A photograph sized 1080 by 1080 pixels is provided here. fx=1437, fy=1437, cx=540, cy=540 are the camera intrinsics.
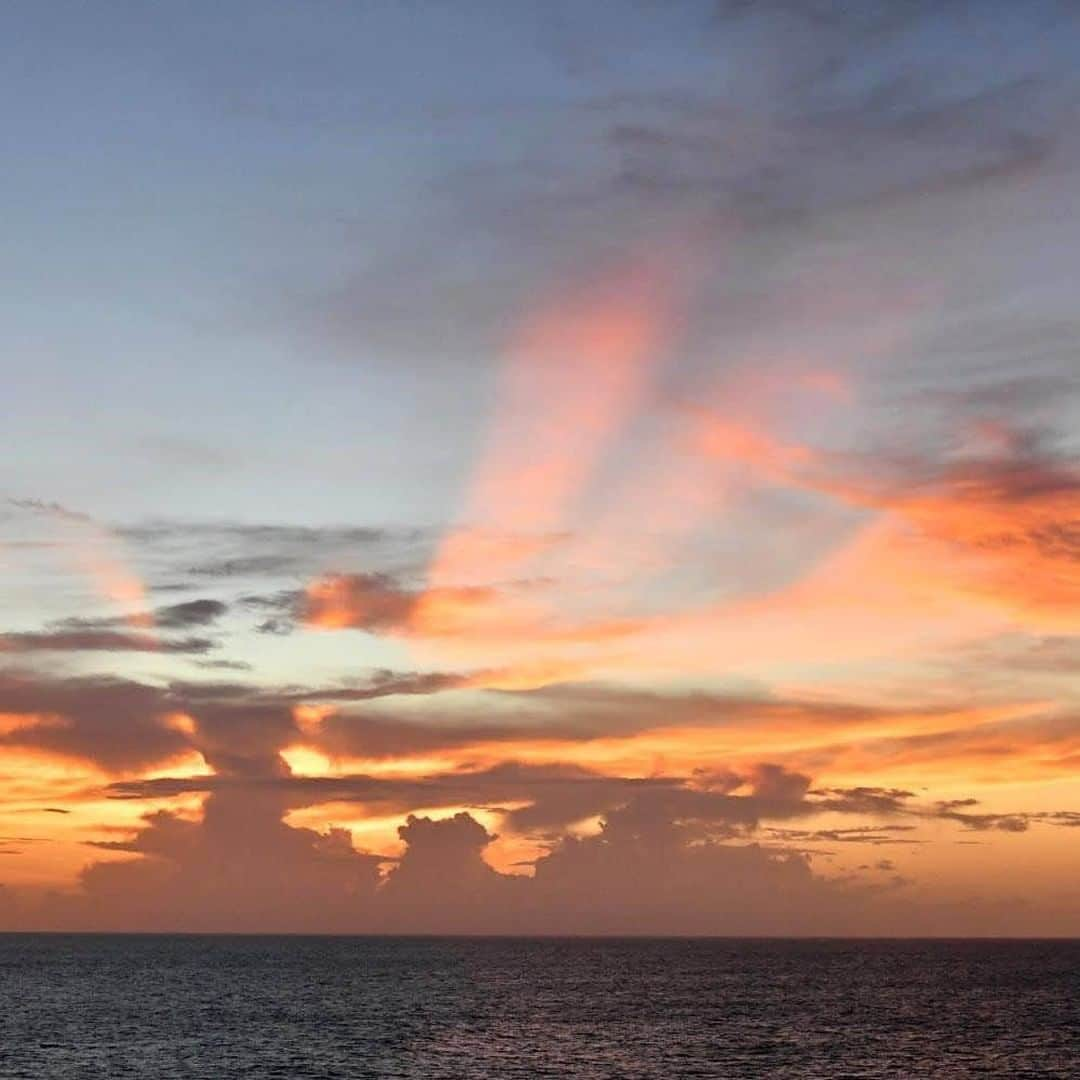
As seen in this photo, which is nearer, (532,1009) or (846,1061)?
(846,1061)

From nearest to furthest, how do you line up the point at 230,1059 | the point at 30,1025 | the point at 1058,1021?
the point at 230,1059 < the point at 30,1025 < the point at 1058,1021

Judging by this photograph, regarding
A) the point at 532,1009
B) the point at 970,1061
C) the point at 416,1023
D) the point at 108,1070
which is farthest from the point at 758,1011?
the point at 108,1070

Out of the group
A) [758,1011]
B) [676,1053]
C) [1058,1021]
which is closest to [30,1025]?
[676,1053]

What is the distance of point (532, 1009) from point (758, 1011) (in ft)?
98.5

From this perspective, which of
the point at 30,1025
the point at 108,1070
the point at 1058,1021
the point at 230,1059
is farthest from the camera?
the point at 1058,1021

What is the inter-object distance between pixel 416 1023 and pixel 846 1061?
58521mm

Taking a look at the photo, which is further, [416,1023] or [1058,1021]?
[1058,1021]

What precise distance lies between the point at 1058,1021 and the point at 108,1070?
394 feet

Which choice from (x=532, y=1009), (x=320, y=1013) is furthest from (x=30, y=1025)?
(x=532, y=1009)

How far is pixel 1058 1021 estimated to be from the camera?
182375mm

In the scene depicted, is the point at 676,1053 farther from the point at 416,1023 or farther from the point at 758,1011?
the point at 758,1011

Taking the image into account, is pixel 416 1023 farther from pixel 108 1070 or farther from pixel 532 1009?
pixel 108 1070

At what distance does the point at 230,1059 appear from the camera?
427ft

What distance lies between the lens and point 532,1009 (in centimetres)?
19262
